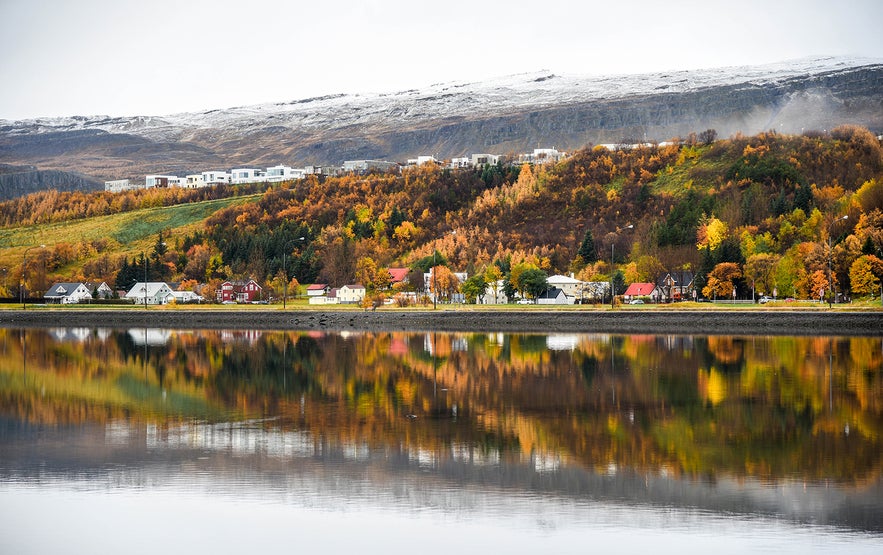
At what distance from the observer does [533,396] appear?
2542 centimetres

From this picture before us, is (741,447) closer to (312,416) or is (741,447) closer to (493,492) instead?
(493,492)

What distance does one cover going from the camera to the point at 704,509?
14.2 m

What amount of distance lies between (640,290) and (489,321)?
21.0 meters

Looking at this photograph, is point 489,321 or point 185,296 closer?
point 489,321

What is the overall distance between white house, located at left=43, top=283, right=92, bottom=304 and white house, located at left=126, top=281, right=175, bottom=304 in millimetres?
4054

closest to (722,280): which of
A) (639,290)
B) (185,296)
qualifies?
(639,290)

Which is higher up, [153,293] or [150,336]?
[150,336]

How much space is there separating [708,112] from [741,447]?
607 feet

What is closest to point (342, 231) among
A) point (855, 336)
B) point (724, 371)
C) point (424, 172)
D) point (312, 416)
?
point (424, 172)

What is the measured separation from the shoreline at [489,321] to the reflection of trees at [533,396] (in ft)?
35.8

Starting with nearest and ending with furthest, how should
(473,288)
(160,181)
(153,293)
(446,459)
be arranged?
(446,459) → (473,288) → (153,293) → (160,181)

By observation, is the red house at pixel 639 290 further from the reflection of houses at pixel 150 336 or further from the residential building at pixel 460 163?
the residential building at pixel 460 163

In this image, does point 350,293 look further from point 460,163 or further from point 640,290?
point 460,163

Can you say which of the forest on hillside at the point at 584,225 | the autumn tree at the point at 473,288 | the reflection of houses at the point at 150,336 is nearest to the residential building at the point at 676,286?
the forest on hillside at the point at 584,225
